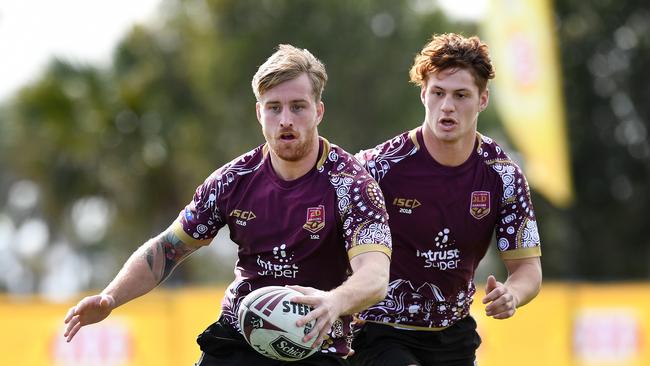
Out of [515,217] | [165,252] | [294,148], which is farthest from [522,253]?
[165,252]

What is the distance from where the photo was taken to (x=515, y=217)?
774cm

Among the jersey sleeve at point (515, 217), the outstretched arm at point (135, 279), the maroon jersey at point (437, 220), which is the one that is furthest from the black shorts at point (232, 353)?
the jersey sleeve at point (515, 217)

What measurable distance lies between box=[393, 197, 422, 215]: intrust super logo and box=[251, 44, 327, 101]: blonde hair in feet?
3.41

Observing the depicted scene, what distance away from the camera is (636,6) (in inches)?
1524

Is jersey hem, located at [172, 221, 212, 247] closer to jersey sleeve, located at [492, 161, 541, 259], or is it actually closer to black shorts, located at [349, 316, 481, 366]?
black shorts, located at [349, 316, 481, 366]

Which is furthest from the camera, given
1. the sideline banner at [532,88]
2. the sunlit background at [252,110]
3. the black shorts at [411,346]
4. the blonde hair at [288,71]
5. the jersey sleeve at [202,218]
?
the sunlit background at [252,110]

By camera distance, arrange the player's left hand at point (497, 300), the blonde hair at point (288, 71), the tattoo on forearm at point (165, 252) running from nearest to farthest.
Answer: the blonde hair at point (288, 71) → the player's left hand at point (497, 300) → the tattoo on forearm at point (165, 252)

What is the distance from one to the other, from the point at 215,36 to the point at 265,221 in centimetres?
3190

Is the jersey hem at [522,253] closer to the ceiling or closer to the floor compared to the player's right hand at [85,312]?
closer to the ceiling

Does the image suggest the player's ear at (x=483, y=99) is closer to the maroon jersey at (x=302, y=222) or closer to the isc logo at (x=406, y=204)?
the isc logo at (x=406, y=204)

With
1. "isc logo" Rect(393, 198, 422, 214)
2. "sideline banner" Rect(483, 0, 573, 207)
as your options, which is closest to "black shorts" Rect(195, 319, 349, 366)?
"isc logo" Rect(393, 198, 422, 214)

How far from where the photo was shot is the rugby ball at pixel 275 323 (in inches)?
246

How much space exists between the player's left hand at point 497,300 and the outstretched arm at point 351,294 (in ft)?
2.18

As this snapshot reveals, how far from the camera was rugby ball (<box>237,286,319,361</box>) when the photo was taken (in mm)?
6246
